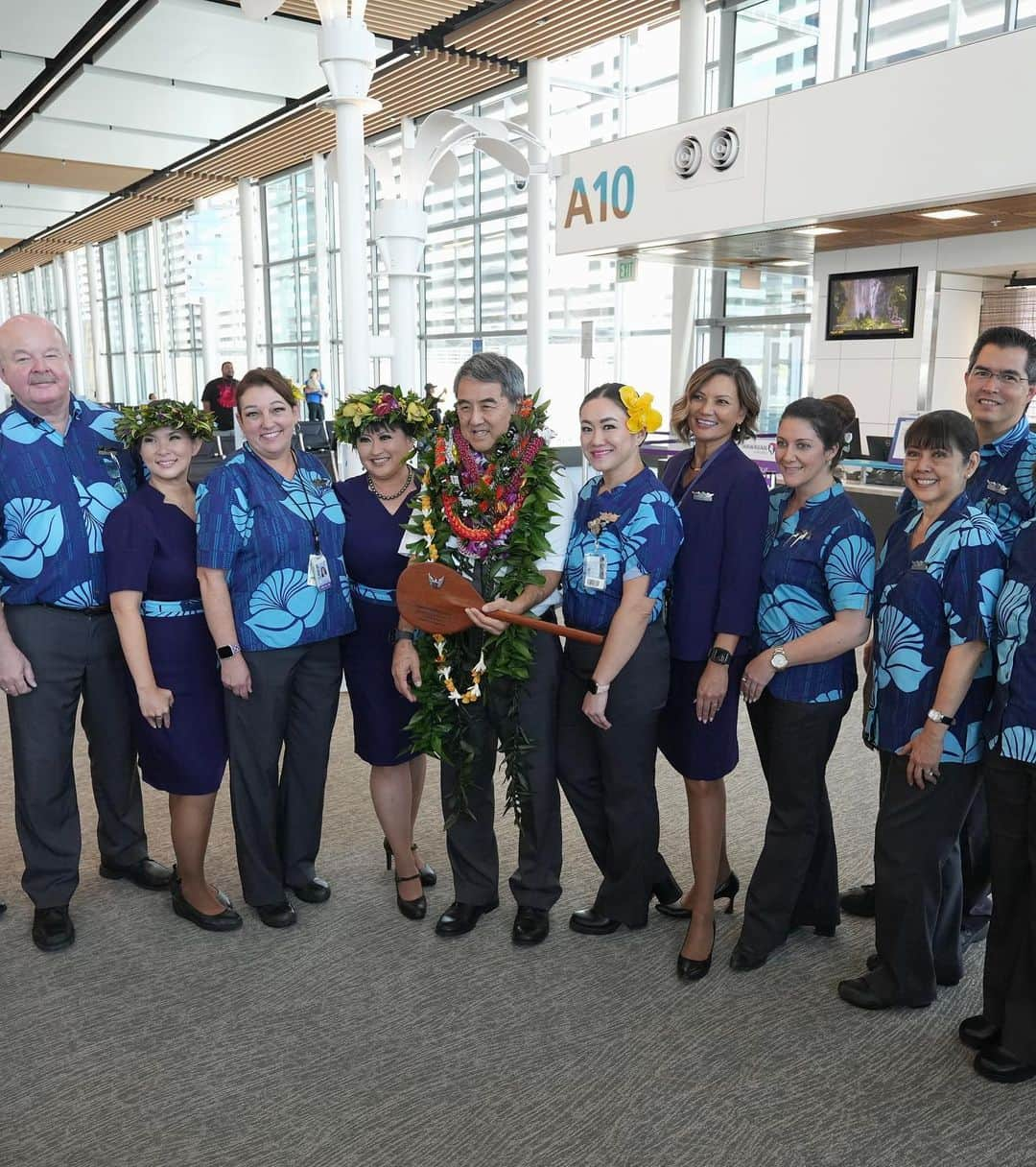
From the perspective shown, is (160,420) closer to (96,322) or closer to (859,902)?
(859,902)

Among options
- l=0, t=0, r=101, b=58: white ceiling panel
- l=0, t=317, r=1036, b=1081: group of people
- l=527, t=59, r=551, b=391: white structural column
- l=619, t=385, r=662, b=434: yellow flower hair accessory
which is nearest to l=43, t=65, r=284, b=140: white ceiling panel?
l=0, t=0, r=101, b=58: white ceiling panel

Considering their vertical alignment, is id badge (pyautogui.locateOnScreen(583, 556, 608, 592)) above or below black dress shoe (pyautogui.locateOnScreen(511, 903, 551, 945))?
above

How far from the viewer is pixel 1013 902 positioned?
242 centimetres

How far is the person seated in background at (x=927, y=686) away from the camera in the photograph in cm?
237

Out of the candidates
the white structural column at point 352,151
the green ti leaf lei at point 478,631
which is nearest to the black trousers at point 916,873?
the green ti leaf lei at point 478,631

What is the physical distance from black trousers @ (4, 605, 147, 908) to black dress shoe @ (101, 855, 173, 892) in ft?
1.09

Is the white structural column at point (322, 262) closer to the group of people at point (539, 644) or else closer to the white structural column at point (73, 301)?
the group of people at point (539, 644)

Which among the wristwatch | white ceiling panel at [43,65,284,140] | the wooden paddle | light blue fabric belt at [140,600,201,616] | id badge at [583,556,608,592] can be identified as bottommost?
the wristwatch

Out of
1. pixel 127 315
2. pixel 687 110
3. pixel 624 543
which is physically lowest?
pixel 624 543

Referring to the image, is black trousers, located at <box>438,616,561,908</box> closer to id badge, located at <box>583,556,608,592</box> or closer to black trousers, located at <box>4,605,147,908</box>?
id badge, located at <box>583,556,608,592</box>

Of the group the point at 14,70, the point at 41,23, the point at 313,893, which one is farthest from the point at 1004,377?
the point at 14,70

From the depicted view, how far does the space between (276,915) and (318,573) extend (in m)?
1.18

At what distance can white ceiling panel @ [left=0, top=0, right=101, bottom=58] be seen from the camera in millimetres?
10969

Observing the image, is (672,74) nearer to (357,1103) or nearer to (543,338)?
(543,338)
